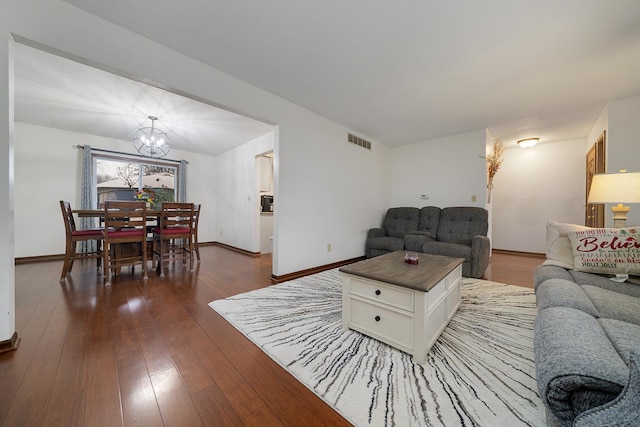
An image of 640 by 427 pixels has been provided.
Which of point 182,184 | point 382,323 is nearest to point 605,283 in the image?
point 382,323

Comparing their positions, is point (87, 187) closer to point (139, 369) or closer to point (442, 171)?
point (139, 369)

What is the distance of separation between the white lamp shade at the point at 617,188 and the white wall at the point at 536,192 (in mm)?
3246

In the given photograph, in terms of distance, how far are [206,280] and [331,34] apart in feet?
10.0

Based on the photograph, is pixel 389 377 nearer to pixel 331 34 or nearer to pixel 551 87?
pixel 331 34

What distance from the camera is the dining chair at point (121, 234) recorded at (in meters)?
2.74

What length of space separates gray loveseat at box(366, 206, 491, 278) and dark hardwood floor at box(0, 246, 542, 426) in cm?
270

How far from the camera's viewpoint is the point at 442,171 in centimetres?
433

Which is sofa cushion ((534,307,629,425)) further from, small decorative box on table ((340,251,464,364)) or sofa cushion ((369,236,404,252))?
sofa cushion ((369,236,404,252))

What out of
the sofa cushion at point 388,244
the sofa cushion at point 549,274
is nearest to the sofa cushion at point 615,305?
the sofa cushion at point 549,274

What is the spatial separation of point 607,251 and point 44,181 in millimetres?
7388

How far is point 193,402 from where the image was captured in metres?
1.12

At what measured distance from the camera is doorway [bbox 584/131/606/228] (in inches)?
125

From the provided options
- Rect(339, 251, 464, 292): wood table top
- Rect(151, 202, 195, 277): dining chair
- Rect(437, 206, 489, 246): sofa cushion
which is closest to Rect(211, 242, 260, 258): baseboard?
Rect(151, 202, 195, 277): dining chair

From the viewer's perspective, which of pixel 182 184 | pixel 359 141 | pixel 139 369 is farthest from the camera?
pixel 182 184
